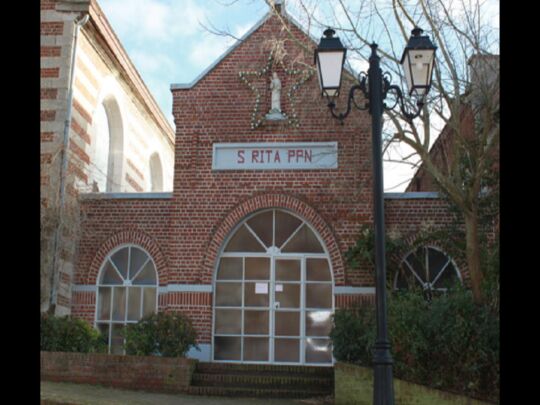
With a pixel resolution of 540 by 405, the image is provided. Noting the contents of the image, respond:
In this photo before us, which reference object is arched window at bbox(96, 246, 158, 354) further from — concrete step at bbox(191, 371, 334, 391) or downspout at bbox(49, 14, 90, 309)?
concrete step at bbox(191, 371, 334, 391)

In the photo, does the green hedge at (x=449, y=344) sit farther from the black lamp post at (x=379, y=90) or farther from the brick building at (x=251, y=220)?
the black lamp post at (x=379, y=90)

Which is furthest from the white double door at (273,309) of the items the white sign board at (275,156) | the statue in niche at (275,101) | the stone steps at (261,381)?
the statue in niche at (275,101)

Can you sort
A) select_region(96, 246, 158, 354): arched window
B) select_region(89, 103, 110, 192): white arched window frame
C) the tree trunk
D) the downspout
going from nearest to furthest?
the tree trunk → the downspout → select_region(96, 246, 158, 354): arched window → select_region(89, 103, 110, 192): white arched window frame

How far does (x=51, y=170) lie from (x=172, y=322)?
4851 millimetres

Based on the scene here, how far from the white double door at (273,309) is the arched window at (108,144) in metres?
5.39

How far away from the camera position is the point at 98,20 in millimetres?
18594

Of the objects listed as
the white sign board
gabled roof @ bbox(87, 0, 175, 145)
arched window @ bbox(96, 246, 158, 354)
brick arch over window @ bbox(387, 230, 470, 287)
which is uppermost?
gabled roof @ bbox(87, 0, 175, 145)

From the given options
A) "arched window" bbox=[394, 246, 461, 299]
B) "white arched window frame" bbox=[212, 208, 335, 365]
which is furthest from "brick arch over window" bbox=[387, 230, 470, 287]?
"white arched window frame" bbox=[212, 208, 335, 365]

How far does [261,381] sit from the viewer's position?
13875 mm

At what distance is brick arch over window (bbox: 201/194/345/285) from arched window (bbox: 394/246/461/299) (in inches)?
63.0

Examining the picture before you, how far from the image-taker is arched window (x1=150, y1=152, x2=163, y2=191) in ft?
85.9

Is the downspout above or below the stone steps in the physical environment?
above

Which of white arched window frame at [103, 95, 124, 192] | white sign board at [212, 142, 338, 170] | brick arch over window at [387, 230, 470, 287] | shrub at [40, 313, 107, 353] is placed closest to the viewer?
shrub at [40, 313, 107, 353]
